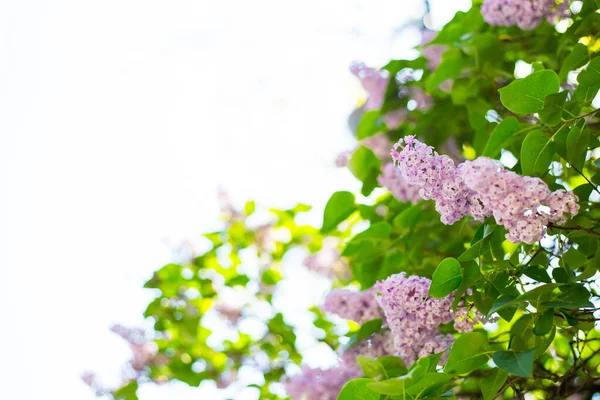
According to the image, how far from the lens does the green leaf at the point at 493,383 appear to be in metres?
0.67

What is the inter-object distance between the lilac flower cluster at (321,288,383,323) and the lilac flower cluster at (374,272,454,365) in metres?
0.15

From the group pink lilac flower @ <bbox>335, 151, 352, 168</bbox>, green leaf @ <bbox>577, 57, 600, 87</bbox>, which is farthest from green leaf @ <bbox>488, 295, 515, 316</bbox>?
pink lilac flower @ <bbox>335, 151, 352, 168</bbox>

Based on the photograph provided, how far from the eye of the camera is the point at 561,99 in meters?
0.67

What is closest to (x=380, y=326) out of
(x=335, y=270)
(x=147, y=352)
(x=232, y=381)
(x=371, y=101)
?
(x=371, y=101)

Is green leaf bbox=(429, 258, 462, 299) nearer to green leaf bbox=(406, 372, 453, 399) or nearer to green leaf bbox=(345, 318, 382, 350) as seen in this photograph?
green leaf bbox=(406, 372, 453, 399)

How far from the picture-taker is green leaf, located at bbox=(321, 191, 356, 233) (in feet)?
3.95

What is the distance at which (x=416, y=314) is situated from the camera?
0.78m

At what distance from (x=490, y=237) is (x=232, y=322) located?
1.19 m

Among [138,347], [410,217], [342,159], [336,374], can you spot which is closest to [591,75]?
[410,217]

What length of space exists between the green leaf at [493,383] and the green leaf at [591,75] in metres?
0.31

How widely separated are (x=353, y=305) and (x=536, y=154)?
1.32 ft

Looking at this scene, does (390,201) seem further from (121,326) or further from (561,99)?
(121,326)

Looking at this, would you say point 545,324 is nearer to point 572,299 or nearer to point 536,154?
point 572,299

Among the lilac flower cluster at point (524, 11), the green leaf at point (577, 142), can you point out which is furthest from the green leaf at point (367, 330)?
the lilac flower cluster at point (524, 11)
